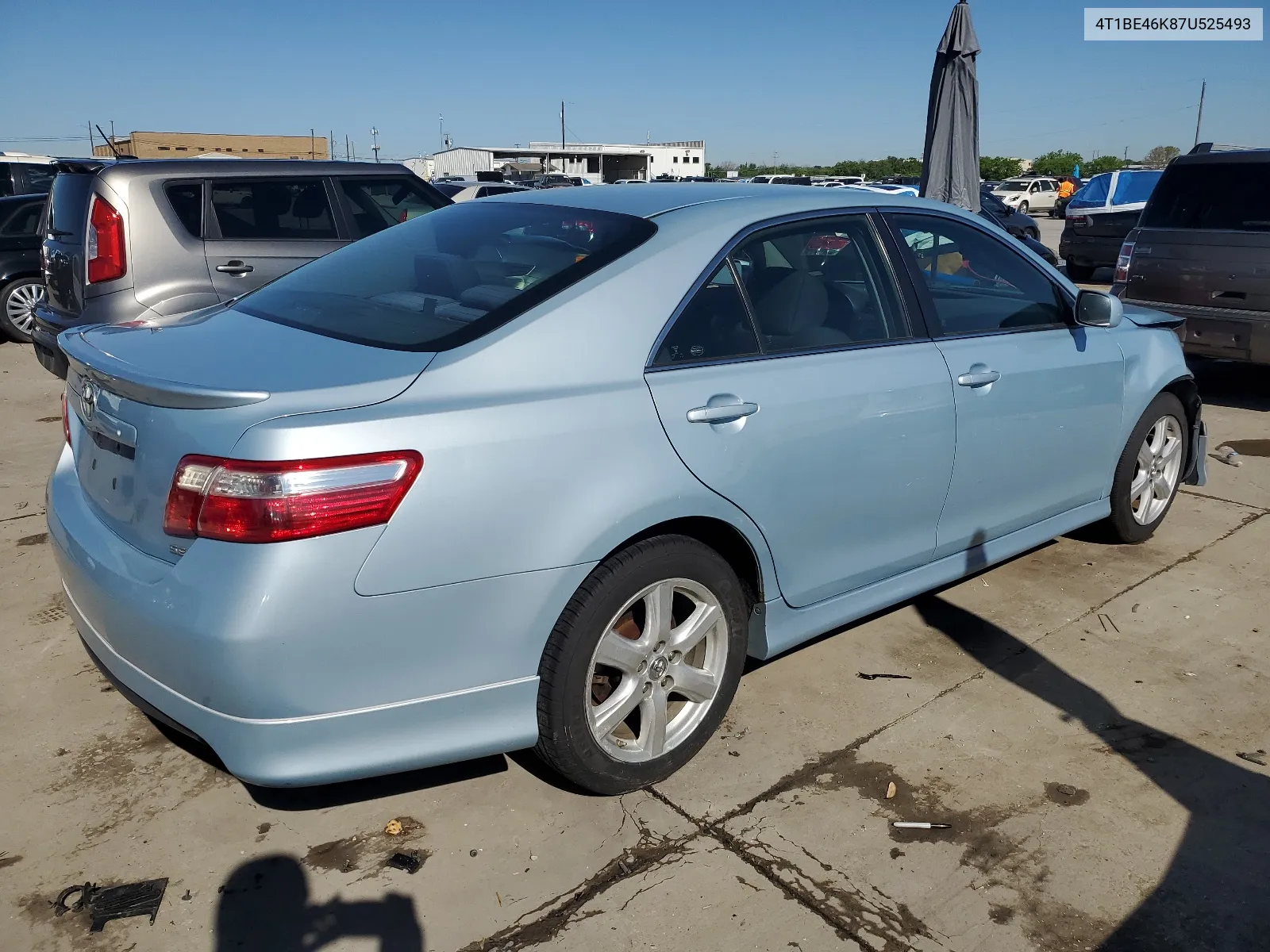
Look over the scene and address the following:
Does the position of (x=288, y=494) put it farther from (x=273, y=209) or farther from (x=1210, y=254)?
(x=1210, y=254)

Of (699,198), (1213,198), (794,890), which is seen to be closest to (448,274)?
(699,198)

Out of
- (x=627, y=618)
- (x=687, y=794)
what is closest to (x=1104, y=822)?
(x=687, y=794)

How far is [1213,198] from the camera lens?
7434 millimetres

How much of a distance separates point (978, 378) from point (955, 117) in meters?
6.76

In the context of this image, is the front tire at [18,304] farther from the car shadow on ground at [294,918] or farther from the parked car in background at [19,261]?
the car shadow on ground at [294,918]

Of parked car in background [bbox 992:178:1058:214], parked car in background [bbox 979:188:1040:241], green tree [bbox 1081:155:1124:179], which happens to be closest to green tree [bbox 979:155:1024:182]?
green tree [bbox 1081:155:1124:179]

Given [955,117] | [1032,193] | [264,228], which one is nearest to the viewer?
[264,228]

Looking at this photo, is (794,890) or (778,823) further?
(778,823)

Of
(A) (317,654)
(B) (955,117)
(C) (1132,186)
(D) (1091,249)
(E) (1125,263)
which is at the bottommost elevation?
(A) (317,654)

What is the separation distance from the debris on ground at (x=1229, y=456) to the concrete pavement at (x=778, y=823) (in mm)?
2716

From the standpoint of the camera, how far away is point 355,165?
284 inches

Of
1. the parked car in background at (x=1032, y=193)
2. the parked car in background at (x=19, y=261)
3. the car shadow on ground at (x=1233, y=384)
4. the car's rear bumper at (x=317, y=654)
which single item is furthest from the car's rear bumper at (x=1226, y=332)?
the parked car in background at (x=1032, y=193)

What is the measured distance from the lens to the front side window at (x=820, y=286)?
10.1 ft

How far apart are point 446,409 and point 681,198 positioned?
4.15 feet
